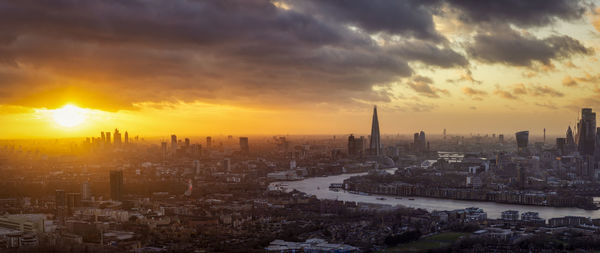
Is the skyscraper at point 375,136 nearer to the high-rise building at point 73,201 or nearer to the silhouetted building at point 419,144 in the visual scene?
the silhouetted building at point 419,144

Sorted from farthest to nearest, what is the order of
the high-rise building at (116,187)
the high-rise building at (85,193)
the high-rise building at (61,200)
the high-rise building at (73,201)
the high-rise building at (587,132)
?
the high-rise building at (587,132) → the high-rise building at (116,187) → the high-rise building at (85,193) → the high-rise building at (61,200) → the high-rise building at (73,201)

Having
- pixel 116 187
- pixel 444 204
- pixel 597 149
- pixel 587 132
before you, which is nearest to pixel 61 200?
pixel 116 187

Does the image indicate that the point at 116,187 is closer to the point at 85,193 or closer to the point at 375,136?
the point at 85,193

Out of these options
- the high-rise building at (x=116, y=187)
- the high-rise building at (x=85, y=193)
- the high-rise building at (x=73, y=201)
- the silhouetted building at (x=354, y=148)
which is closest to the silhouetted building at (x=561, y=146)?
the silhouetted building at (x=354, y=148)

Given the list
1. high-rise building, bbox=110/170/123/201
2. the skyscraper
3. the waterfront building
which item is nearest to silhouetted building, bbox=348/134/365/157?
the skyscraper

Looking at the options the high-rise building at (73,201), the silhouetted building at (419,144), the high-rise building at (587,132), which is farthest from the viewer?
Answer: the silhouetted building at (419,144)

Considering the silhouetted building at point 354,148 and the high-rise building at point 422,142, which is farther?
the high-rise building at point 422,142

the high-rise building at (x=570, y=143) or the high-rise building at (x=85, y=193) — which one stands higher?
the high-rise building at (x=570, y=143)

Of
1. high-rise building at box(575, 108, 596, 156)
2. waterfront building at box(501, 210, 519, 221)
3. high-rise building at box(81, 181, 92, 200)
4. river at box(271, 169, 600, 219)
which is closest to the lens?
waterfront building at box(501, 210, 519, 221)

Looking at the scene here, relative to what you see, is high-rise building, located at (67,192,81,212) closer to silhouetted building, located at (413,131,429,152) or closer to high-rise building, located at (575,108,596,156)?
high-rise building, located at (575,108,596,156)
